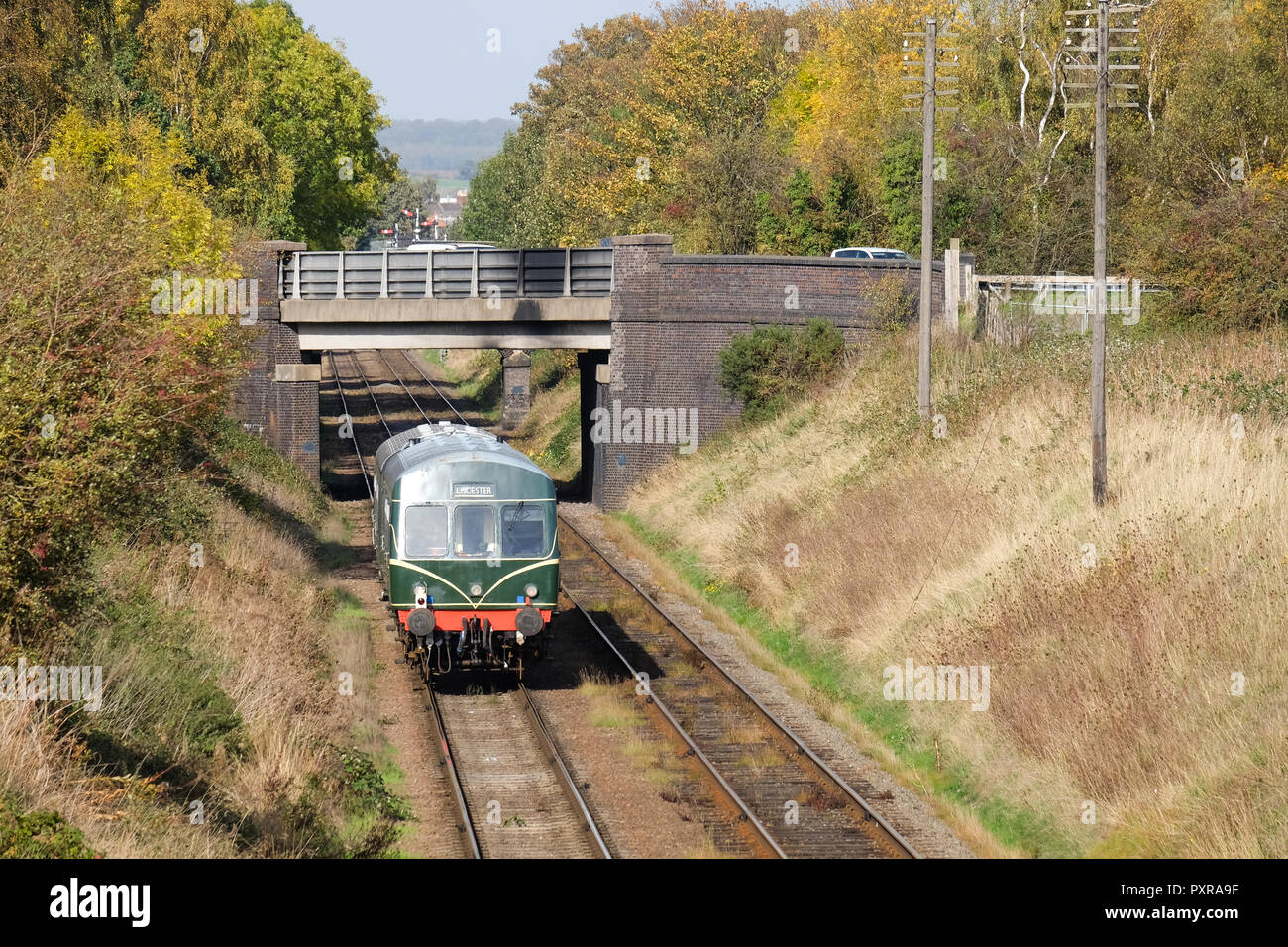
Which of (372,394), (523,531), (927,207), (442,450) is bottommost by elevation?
(523,531)

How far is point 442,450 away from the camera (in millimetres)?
18781

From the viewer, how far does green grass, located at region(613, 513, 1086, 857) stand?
517 inches

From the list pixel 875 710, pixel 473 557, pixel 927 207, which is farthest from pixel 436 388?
pixel 875 710

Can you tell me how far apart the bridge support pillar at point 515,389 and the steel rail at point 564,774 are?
3214 cm

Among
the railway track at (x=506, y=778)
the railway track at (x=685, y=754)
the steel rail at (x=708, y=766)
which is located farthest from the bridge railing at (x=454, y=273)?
the railway track at (x=506, y=778)

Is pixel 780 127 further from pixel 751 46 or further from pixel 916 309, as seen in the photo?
pixel 916 309

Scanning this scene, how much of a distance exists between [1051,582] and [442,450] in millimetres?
8027

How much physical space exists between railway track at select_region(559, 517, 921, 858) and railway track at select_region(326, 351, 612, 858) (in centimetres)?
159

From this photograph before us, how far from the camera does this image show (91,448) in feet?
38.3

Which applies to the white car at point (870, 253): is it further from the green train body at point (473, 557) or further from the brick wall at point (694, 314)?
the green train body at point (473, 557)

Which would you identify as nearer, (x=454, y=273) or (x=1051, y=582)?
(x=1051, y=582)

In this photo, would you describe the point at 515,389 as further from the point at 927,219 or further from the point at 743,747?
the point at 743,747

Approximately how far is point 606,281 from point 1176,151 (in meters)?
16.7

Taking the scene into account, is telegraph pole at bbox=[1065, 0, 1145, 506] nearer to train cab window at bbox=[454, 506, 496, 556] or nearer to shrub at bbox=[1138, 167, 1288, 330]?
train cab window at bbox=[454, 506, 496, 556]
